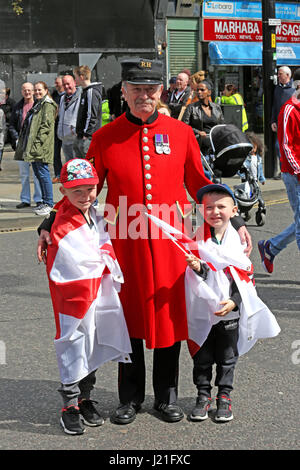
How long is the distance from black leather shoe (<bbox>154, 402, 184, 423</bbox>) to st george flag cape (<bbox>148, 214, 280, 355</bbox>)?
1.02 ft

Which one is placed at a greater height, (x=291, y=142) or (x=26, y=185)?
(x=291, y=142)

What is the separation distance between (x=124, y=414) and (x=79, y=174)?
1283 millimetres

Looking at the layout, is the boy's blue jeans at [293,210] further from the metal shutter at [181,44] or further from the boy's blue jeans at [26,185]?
the metal shutter at [181,44]

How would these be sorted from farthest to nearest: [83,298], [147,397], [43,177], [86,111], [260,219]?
[43,177], [86,111], [260,219], [147,397], [83,298]

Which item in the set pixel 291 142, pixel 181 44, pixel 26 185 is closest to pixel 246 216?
pixel 26 185

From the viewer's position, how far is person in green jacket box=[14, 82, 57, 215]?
39.1ft

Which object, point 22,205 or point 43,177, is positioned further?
point 22,205

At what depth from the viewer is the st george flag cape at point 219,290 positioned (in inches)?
173

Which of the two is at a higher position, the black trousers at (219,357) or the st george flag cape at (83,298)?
the st george flag cape at (83,298)

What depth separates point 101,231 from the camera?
4.41m

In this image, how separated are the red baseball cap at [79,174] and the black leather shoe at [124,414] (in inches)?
47.5

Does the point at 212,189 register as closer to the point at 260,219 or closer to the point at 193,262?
the point at 193,262

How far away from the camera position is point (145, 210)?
4.40 meters

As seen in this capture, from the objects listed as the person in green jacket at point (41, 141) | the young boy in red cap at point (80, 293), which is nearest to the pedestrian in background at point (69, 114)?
the person in green jacket at point (41, 141)
